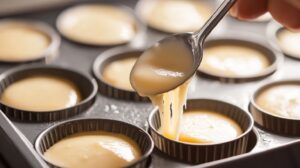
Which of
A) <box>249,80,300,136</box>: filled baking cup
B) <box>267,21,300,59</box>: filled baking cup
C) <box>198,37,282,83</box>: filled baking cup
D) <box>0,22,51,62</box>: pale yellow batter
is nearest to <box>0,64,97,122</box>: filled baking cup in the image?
<box>0,22,51,62</box>: pale yellow batter

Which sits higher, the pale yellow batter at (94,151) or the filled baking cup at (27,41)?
the pale yellow batter at (94,151)

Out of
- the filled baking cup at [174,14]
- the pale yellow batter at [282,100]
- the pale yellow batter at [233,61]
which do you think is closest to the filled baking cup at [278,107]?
the pale yellow batter at [282,100]

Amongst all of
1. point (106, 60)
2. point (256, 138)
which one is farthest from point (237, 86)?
point (106, 60)

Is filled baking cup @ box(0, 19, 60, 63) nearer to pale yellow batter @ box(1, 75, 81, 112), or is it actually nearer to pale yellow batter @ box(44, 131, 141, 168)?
pale yellow batter @ box(1, 75, 81, 112)

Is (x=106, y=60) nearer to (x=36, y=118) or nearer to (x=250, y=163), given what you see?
(x=36, y=118)

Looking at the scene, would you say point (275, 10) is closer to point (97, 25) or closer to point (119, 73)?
point (119, 73)

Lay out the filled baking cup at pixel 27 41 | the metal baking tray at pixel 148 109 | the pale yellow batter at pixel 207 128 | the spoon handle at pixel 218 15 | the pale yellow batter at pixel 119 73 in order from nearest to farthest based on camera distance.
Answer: the metal baking tray at pixel 148 109
the spoon handle at pixel 218 15
the pale yellow batter at pixel 207 128
the pale yellow batter at pixel 119 73
the filled baking cup at pixel 27 41

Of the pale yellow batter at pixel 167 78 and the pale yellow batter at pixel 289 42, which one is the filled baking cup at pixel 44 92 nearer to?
the pale yellow batter at pixel 167 78
